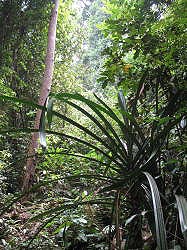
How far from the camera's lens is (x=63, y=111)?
22.4ft

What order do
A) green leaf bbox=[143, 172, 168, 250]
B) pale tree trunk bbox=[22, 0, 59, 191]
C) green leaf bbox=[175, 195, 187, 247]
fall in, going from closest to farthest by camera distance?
1. green leaf bbox=[143, 172, 168, 250]
2. green leaf bbox=[175, 195, 187, 247]
3. pale tree trunk bbox=[22, 0, 59, 191]

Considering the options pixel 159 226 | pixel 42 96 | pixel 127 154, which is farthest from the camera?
pixel 42 96

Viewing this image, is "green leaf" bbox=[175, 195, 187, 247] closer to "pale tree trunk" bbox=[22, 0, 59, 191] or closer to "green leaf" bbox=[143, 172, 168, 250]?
"green leaf" bbox=[143, 172, 168, 250]

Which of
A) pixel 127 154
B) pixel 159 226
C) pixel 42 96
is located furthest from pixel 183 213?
pixel 42 96

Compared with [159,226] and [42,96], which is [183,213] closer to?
[159,226]

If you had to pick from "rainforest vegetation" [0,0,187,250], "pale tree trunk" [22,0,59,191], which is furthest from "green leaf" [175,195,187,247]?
"pale tree trunk" [22,0,59,191]

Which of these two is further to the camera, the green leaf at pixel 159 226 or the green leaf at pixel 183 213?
the green leaf at pixel 183 213

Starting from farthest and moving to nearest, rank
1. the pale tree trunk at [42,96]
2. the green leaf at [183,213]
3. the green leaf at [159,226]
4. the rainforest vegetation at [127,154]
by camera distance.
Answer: the pale tree trunk at [42,96], the rainforest vegetation at [127,154], the green leaf at [183,213], the green leaf at [159,226]

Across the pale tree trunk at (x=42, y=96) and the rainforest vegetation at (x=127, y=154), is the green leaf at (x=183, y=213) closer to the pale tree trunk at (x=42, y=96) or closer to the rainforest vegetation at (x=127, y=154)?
the rainforest vegetation at (x=127, y=154)

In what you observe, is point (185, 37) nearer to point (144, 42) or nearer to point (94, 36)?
point (144, 42)

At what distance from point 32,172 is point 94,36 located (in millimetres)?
11986

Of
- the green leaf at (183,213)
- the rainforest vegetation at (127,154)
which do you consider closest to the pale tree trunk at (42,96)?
the rainforest vegetation at (127,154)

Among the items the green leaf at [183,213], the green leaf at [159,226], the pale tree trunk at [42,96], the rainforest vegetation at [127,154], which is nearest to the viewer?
the green leaf at [159,226]

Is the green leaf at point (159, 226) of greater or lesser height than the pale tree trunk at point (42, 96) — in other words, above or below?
below
